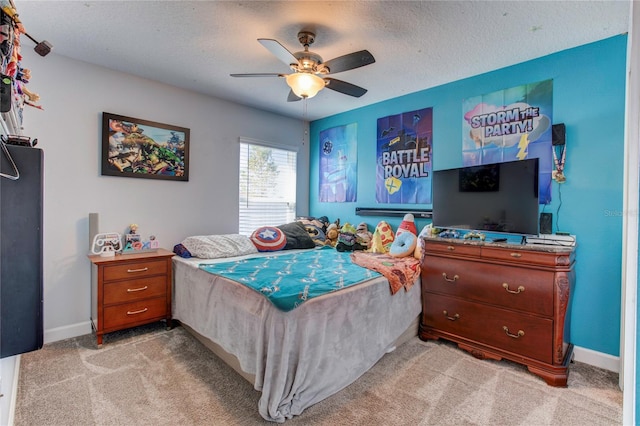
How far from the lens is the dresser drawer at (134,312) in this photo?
2498 millimetres

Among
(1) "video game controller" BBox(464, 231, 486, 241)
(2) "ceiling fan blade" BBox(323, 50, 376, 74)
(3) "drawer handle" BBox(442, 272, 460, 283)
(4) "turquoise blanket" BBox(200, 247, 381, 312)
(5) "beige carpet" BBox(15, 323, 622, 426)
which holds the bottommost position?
(5) "beige carpet" BBox(15, 323, 622, 426)

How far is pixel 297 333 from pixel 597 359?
7.72 feet

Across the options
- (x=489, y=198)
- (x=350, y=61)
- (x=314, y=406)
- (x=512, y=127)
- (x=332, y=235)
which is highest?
(x=350, y=61)

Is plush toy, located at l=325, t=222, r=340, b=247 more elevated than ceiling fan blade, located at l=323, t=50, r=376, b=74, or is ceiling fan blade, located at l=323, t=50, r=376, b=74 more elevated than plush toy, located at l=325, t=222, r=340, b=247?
ceiling fan blade, located at l=323, t=50, r=376, b=74

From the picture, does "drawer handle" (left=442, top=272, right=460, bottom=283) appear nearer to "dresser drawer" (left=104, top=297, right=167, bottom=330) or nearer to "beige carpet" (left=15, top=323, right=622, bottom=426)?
"beige carpet" (left=15, top=323, right=622, bottom=426)

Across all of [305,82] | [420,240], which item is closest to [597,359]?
[420,240]

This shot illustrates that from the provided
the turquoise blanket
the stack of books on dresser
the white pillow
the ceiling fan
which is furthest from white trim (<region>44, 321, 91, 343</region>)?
the stack of books on dresser

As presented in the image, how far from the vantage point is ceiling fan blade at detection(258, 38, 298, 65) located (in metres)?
1.86

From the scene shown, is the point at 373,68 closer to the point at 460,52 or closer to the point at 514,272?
the point at 460,52

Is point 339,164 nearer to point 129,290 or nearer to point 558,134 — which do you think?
point 558,134

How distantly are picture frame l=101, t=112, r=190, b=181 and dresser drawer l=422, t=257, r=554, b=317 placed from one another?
9.16 ft

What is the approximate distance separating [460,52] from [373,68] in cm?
74

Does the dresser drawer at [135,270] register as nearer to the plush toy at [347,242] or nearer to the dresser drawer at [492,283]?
the plush toy at [347,242]

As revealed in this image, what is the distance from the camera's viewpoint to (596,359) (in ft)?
7.48
